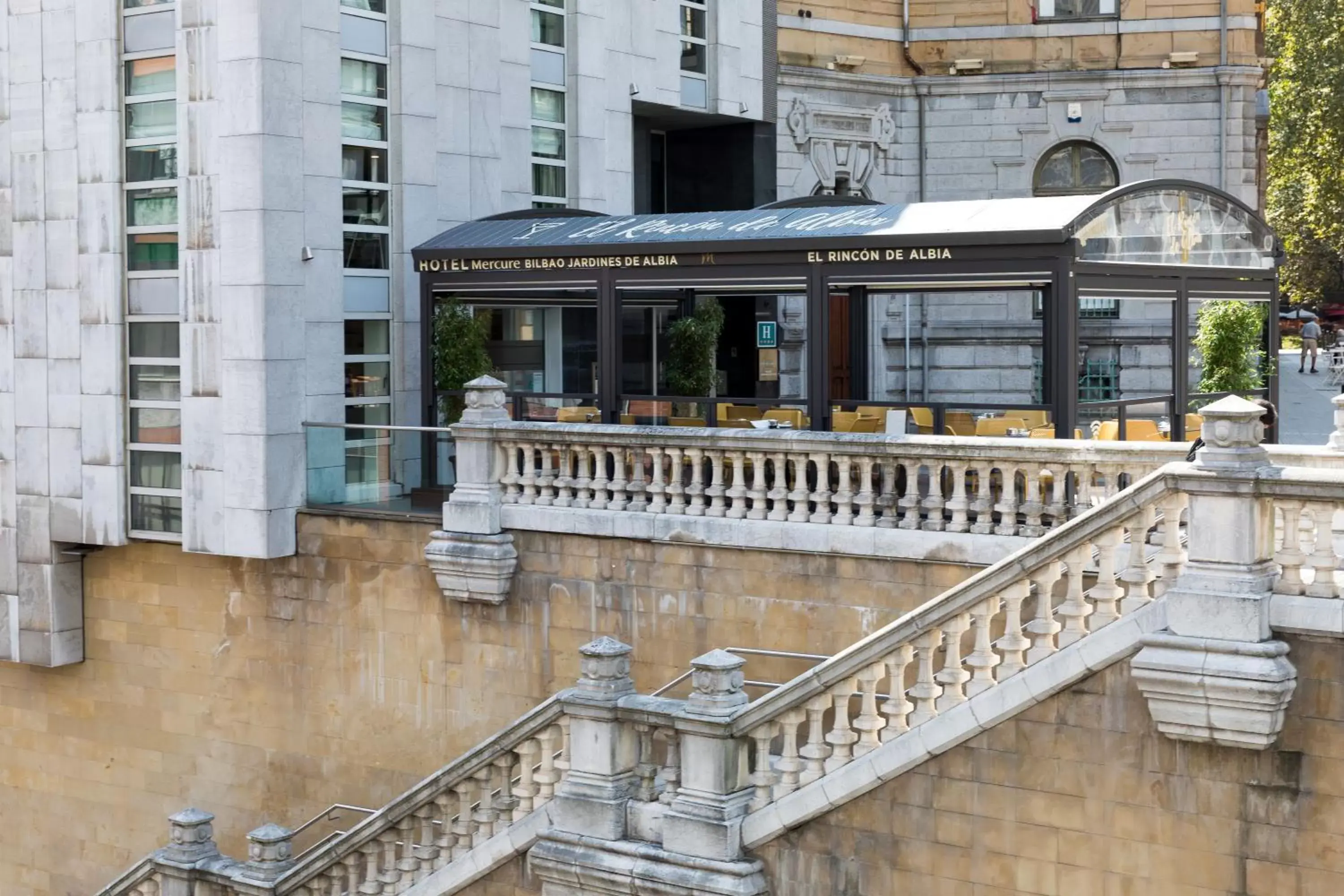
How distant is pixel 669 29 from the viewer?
22766 mm

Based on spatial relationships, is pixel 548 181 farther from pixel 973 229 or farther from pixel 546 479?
pixel 973 229

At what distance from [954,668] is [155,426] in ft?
32.8

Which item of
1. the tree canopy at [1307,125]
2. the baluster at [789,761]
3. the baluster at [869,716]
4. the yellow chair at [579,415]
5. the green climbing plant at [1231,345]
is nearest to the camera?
the baluster at [869,716]

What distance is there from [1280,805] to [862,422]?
6440 mm

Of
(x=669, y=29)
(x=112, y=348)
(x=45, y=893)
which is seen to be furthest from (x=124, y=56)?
(x=45, y=893)

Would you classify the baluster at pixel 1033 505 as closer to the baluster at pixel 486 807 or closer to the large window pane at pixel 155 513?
the baluster at pixel 486 807

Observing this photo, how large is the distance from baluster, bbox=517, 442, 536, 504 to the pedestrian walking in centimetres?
2642

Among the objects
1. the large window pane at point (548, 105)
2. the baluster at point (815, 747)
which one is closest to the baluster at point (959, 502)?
the baluster at point (815, 747)

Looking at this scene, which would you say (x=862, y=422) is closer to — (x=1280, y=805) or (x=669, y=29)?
(x=1280, y=805)

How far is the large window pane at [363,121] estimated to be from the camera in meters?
18.2

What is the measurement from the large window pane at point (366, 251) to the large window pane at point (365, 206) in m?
0.14

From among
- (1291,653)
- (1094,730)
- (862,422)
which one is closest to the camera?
(1291,653)

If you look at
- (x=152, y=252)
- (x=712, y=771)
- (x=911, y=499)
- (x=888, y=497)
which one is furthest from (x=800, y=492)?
(x=152, y=252)

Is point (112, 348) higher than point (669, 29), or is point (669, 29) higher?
point (669, 29)
